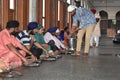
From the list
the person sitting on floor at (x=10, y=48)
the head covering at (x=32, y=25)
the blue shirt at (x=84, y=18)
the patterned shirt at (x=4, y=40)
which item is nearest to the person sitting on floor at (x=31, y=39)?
the head covering at (x=32, y=25)

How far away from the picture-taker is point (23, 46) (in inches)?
317

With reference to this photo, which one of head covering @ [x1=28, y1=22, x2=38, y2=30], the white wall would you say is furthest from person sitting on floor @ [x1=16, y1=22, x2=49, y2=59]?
the white wall

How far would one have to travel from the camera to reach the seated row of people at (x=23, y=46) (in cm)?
729

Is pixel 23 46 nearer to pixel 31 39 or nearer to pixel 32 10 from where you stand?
pixel 31 39

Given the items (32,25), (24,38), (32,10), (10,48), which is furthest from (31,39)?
(32,10)

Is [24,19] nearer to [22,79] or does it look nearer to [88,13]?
[88,13]

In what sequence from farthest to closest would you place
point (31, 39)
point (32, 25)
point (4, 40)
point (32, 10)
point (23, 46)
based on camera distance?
point (32, 10), point (32, 25), point (31, 39), point (23, 46), point (4, 40)

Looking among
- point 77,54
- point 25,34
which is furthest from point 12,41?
point 77,54

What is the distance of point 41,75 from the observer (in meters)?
6.53

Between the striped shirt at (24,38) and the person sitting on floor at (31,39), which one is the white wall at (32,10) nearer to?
the person sitting on floor at (31,39)

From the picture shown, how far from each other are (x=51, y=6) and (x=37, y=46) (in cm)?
838

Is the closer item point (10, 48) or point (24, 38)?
point (10, 48)

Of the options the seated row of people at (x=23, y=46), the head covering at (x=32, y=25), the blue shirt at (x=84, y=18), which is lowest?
the seated row of people at (x=23, y=46)

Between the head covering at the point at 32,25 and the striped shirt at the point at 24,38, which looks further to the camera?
the head covering at the point at 32,25
